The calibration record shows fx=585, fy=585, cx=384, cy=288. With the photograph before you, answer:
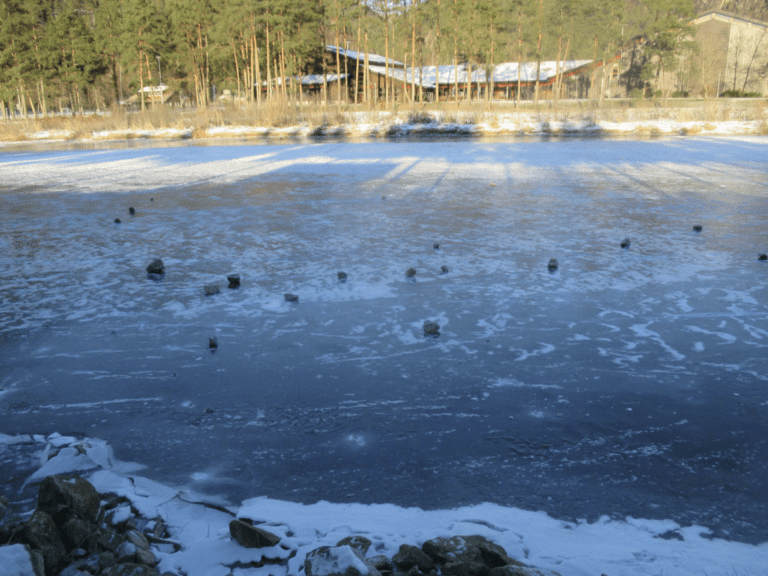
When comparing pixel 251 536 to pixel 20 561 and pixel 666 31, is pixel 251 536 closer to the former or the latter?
pixel 20 561

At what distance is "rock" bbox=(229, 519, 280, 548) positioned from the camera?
2.24m

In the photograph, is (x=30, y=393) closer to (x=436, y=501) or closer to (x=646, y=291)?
(x=436, y=501)

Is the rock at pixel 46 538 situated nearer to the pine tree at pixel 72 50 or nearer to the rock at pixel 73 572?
the rock at pixel 73 572

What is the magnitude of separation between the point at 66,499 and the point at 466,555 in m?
1.55

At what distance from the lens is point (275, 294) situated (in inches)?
210

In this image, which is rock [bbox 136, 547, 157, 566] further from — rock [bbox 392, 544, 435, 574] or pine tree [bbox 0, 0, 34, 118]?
pine tree [bbox 0, 0, 34, 118]

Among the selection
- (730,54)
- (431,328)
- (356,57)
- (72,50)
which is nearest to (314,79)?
(356,57)

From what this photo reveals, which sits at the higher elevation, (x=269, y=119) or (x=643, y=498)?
(x=269, y=119)

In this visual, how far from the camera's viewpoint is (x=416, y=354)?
4.06 m

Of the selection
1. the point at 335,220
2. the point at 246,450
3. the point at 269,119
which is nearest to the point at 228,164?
the point at 335,220

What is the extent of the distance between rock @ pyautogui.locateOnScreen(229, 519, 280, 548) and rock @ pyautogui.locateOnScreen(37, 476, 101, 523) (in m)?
0.59

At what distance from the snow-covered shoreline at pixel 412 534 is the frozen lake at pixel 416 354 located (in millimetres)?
99

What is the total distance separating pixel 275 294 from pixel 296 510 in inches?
120

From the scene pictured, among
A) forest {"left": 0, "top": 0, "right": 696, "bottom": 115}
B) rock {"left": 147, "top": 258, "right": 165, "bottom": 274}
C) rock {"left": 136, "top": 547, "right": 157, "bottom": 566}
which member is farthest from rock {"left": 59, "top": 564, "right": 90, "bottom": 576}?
forest {"left": 0, "top": 0, "right": 696, "bottom": 115}
